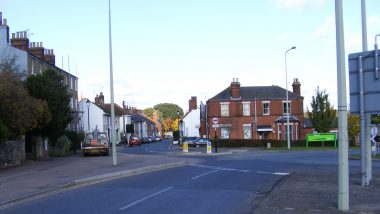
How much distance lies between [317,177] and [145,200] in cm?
974

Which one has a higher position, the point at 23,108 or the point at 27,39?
the point at 27,39

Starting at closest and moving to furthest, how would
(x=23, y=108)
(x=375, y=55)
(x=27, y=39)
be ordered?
(x=375, y=55)
(x=23, y=108)
(x=27, y=39)

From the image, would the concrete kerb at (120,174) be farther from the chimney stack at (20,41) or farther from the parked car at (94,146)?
the chimney stack at (20,41)

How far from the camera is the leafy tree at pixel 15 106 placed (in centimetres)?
3053

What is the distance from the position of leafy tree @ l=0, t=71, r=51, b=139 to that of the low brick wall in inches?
33.9

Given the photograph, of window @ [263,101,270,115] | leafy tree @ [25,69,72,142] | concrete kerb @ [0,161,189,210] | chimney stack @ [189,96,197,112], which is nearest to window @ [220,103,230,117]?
window @ [263,101,270,115]

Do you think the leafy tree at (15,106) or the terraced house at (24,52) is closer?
the leafy tree at (15,106)

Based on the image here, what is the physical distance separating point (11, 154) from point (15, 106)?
4025mm

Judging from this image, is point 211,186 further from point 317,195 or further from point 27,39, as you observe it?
point 27,39

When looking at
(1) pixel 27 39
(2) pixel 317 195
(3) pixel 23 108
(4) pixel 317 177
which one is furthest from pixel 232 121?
(2) pixel 317 195

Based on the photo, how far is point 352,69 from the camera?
578 inches

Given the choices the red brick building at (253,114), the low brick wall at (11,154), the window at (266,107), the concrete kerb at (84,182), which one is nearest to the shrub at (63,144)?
the low brick wall at (11,154)

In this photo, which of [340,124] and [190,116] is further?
[190,116]

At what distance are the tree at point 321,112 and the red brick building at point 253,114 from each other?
22.4ft
